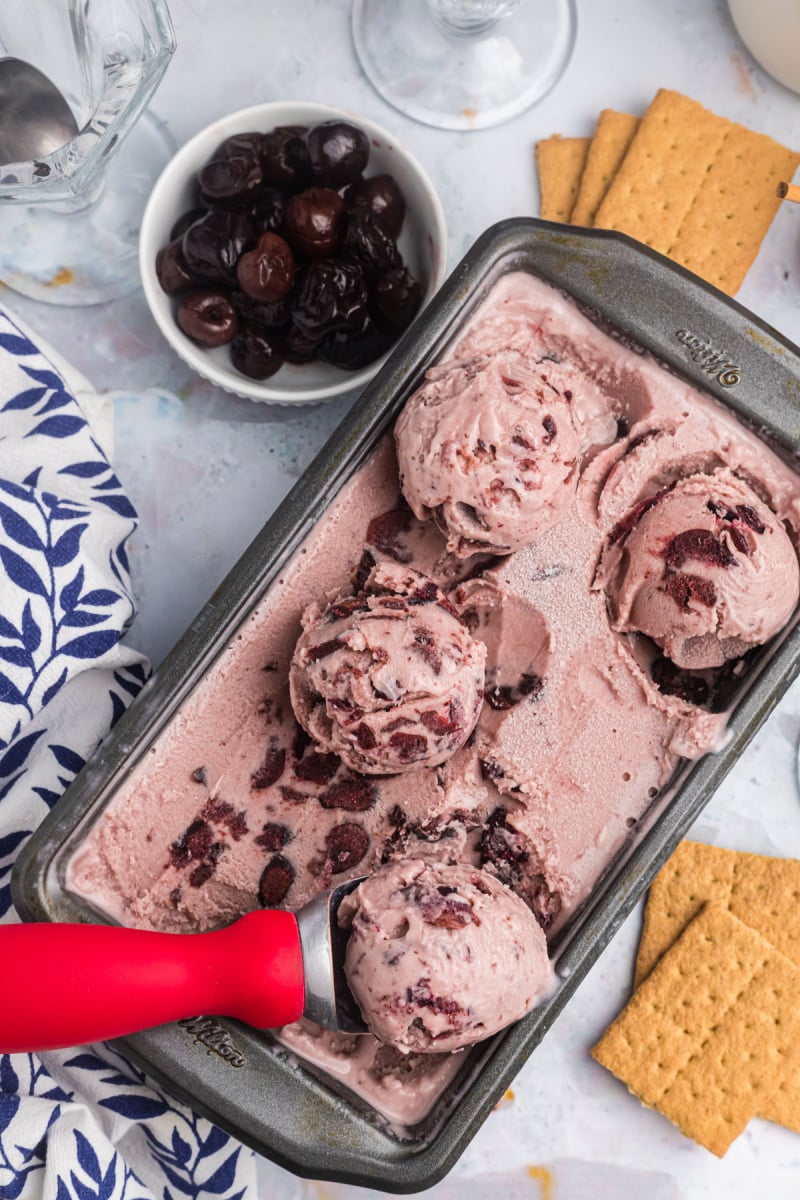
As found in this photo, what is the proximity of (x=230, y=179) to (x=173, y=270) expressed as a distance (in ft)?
0.48

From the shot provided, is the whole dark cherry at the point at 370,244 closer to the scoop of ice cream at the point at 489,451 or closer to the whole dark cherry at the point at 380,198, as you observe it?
the whole dark cherry at the point at 380,198

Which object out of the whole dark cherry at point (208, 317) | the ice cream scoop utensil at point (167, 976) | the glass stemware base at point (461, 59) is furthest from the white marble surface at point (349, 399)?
the ice cream scoop utensil at point (167, 976)

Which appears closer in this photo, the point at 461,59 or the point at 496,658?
the point at 496,658

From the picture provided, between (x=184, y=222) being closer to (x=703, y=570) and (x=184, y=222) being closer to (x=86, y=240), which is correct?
(x=86, y=240)

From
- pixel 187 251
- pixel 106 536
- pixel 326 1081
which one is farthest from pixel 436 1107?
pixel 187 251

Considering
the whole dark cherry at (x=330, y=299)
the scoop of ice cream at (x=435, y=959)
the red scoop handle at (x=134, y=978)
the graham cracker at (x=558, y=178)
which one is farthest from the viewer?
the graham cracker at (x=558, y=178)

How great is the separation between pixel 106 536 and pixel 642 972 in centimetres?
102

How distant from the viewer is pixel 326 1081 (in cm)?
133

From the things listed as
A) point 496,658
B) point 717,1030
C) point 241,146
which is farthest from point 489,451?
point 717,1030

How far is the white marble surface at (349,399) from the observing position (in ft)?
5.32

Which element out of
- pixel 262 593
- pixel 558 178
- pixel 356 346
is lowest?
pixel 262 593

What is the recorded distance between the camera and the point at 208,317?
1499 mm

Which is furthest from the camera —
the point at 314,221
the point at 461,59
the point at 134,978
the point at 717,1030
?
the point at 461,59

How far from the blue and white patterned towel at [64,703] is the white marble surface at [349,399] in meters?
0.11
